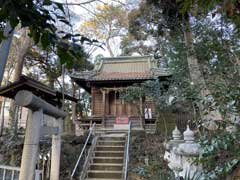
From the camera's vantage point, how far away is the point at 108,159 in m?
7.38

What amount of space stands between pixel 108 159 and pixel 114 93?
258 inches

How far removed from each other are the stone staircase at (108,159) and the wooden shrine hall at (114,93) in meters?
3.30

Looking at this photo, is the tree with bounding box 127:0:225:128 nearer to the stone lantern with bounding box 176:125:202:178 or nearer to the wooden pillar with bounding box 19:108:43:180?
the stone lantern with bounding box 176:125:202:178

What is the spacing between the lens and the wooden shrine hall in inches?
480

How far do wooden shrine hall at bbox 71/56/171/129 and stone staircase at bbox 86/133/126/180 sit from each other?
3.30 metres

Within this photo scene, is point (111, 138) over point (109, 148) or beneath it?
over

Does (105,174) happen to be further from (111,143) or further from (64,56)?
(64,56)

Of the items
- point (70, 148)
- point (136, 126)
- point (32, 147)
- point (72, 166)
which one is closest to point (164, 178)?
point (32, 147)

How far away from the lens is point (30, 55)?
1525cm

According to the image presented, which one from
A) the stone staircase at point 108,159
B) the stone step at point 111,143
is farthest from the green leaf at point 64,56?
the stone step at point 111,143

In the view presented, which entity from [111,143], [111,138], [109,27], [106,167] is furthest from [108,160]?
[109,27]

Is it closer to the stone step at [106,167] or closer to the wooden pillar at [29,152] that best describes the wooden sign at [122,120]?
the stone step at [106,167]

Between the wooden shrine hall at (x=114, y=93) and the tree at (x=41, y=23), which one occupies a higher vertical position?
the wooden shrine hall at (x=114, y=93)

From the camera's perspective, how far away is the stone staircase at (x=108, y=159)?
6688 millimetres
